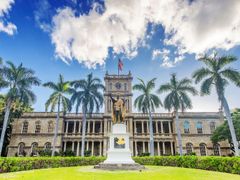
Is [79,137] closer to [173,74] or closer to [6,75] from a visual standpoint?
[6,75]

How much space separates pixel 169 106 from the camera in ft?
96.3

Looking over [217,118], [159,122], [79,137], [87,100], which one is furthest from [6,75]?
[217,118]

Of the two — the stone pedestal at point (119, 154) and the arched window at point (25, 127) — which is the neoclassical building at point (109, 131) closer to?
the arched window at point (25, 127)

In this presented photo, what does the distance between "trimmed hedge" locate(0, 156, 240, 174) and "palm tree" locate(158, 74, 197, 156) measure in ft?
23.1

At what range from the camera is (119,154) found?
17469 millimetres

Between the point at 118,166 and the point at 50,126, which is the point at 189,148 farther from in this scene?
the point at 50,126

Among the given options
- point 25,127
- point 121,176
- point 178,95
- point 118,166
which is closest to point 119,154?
point 118,166

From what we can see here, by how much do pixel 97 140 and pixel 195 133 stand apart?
20.2 m

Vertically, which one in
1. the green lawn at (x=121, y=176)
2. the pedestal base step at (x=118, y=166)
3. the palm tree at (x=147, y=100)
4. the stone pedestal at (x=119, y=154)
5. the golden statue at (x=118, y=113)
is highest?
the palm tree at (x=147, y=100)

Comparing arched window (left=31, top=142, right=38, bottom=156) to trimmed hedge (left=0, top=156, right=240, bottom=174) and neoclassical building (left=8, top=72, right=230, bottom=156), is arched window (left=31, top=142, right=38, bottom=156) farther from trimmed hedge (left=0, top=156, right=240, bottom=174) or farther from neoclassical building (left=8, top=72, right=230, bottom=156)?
trimmed hedge (left=0, top=156, right=240, bottom=174)

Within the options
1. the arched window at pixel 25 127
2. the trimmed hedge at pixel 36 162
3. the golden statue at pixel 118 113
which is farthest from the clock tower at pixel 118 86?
the golden statue at pixel 118 113

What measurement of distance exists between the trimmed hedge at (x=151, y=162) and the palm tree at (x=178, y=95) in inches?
277

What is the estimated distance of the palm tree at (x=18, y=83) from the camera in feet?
84.3

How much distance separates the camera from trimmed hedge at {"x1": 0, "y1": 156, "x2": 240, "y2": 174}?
14250 mm
